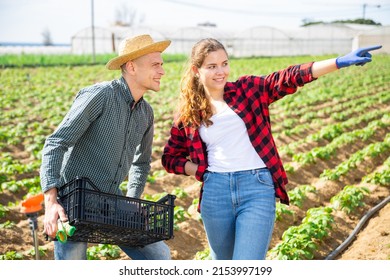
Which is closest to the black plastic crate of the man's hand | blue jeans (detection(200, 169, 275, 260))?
the man's hand

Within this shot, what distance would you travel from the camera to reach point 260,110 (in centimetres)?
325

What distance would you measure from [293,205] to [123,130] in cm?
373

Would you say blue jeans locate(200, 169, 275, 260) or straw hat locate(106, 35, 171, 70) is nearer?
blue jeans locate(200, 169, 275, 260)

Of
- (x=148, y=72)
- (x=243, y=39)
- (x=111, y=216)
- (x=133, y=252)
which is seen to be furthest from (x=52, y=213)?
(x=243, y=39)

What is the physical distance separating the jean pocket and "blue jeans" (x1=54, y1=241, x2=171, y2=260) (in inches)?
25.8

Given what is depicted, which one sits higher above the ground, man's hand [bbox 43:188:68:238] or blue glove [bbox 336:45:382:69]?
blue glove [bbox 336:45:382:69]

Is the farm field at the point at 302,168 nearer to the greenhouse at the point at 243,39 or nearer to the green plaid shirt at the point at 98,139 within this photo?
the green plaid shirt at the point at 98,139

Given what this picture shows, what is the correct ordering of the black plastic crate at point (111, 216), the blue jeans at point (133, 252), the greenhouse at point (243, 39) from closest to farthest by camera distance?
the black plastic crate at point (111, 216) < the blue jeans at point (133, 252) < the greenhouse at point (243, 39)

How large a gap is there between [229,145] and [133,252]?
794 millimetres

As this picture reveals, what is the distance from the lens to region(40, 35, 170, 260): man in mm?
2945

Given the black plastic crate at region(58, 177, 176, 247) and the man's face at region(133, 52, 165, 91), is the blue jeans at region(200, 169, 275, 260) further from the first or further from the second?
the man's face at region(133, 52, 165, 91)

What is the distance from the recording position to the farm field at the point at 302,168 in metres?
5.47

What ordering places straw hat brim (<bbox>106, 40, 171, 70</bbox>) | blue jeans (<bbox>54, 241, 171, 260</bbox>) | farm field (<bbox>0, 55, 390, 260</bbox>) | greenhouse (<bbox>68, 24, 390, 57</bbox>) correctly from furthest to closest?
greenhouse (<bbox>68, 24, 390, 57</bbox>)
farm field (<bbox>0, 55, 390, 260</bbox>)
straw hat brim (<bbox>106, 40, 171, 70</bbox>)
blue jeans (<bbox>54, 241, 171, 260</bbox>)

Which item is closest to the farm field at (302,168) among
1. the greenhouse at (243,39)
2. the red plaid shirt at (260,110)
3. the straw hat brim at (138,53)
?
the red plaid shirt at (260,110)
